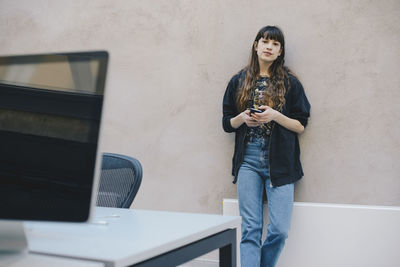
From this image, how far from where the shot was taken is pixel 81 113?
2.52 ft

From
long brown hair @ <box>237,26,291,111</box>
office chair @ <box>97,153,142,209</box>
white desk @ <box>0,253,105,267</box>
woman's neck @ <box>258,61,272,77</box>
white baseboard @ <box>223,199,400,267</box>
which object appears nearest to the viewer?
white desk @ <box>0,253,105,267</box>

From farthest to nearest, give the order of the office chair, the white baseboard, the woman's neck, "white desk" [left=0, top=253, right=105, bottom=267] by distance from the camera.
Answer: the woman's neck
the white baseboard
the office chair
"white desk" [left=0, top=253, right=105, bottom=267]

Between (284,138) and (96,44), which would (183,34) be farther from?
(284,138)

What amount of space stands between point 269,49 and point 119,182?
1.57 m

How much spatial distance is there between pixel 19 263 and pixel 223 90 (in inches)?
97.2

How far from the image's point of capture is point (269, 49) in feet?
9.01

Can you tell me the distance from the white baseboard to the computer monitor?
217 centimetres

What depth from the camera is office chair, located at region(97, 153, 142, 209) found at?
1.62 m

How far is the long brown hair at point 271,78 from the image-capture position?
2.70 m

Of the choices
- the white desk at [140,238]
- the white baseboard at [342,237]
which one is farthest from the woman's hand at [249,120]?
the white desk at [140,238]

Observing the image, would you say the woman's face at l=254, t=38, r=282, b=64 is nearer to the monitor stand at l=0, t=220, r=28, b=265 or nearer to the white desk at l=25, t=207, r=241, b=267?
the white desk at l=25, t=207, r=241, b=267

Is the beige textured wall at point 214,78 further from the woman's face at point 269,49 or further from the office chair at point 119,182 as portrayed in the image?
the office chair at point 119,182

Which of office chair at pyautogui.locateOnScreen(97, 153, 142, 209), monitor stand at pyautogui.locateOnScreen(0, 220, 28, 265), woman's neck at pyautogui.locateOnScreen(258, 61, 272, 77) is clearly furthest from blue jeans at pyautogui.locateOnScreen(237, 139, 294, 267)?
monitor stand at pyautogui.locateOnScreen(0, 220, 28, 265)

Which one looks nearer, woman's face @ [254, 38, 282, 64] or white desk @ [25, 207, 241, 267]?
white desk @ [25, 207, 241, 267]
